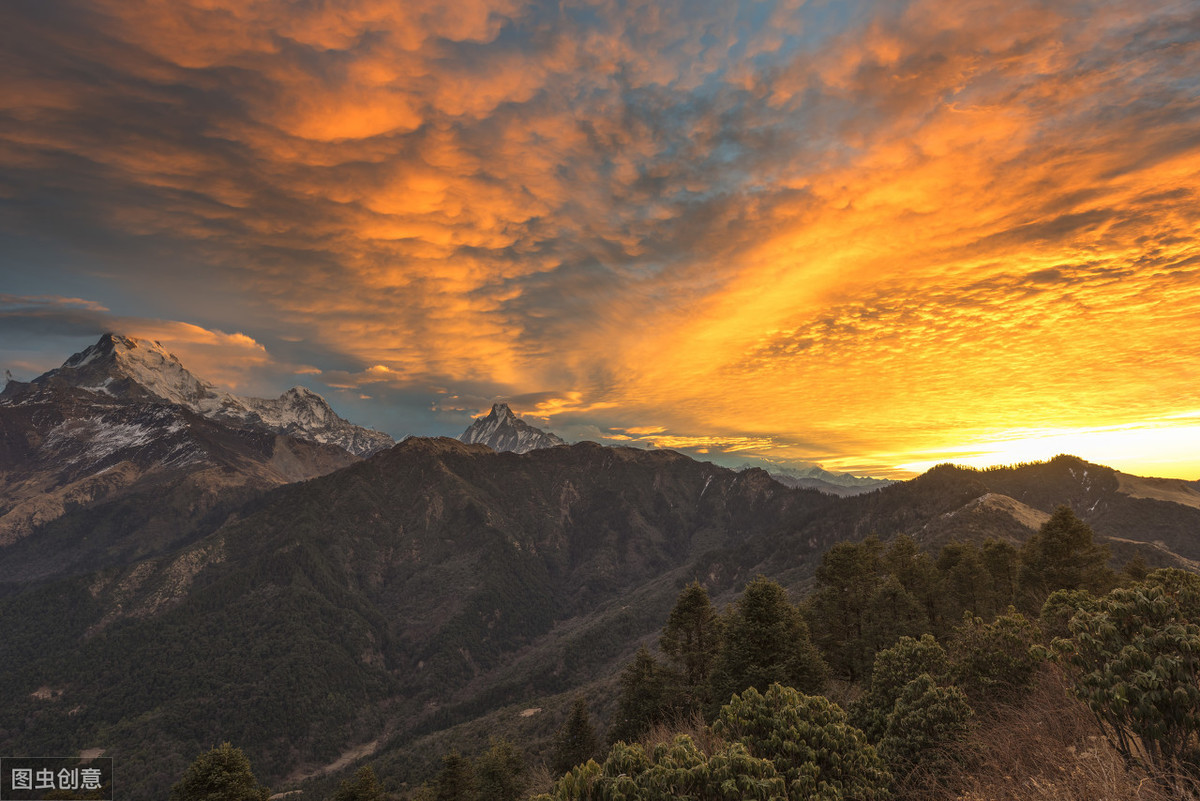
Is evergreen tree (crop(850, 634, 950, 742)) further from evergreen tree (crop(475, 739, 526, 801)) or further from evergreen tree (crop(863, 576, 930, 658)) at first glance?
evergreen tree (crop(475, 739, 526, 801))

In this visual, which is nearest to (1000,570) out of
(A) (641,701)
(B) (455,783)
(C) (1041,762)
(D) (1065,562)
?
(D) (1065,562)

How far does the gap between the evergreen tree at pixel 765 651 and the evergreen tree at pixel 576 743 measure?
1003 inches

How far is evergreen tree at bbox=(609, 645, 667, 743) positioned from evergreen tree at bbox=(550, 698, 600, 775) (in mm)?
8748

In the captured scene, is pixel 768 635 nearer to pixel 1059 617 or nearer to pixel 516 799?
pixel 1059 617

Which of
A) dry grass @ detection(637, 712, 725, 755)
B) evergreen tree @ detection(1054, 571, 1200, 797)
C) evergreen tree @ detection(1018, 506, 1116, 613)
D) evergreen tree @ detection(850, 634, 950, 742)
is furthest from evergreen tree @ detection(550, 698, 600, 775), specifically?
evergreen tree @ detection(1054, 571, 1200, 797)

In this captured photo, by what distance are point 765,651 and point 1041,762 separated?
2257 centimetres

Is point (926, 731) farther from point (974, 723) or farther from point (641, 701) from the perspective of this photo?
point (641, 701)

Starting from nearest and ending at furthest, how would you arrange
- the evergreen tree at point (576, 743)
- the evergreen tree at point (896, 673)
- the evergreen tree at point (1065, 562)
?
1. the evergreen tree at point (896, 673)
2. the evergreen tree at point (1065, 562)
3. the evergreen tree at point (576, 743)

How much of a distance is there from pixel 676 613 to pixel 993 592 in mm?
38571

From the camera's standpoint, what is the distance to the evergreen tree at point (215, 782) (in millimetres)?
34875

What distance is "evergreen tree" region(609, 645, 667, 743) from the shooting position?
143ft

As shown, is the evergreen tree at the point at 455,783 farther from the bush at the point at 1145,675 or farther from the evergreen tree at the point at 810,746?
the bush at the point at 1145,675

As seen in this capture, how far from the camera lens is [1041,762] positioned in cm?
1521

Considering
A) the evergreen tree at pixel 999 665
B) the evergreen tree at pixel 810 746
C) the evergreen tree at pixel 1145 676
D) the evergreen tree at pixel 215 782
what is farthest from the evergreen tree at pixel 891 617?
the evergreen tree at pixel 215 782
